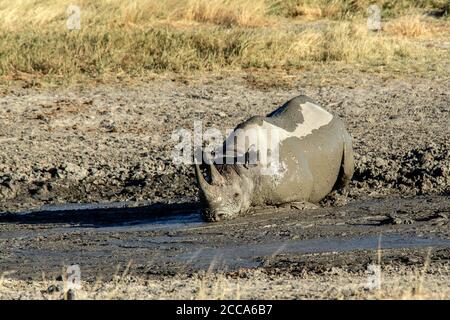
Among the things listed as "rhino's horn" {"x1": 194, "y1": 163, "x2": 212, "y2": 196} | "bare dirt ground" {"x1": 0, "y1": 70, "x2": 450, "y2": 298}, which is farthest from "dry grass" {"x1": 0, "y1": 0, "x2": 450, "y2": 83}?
"rhino's horn" {"x1": 194, "y1": 163, "x2": 212, "y2": 196}

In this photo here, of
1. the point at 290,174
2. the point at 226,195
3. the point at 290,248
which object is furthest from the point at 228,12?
the point at 290,248

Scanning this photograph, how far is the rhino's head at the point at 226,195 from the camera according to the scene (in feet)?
34.8

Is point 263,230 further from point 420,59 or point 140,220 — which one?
point 420,59

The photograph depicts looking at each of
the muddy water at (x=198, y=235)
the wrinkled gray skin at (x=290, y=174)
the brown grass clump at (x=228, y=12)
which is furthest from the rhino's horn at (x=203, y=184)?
the brown grass clump at (x=228, y=12)

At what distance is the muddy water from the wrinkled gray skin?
16 cm

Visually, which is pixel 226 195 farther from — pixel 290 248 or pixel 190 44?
pixel 190 44

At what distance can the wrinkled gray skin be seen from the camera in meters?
10.7

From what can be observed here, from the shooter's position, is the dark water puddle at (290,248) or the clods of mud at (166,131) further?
the clods of mud at (166,131)

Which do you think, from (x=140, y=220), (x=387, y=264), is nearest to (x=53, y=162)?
(x=140, y=220)

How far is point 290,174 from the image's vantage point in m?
10.9

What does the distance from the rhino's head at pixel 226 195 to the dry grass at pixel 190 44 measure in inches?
224

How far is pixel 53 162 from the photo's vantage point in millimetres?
13398

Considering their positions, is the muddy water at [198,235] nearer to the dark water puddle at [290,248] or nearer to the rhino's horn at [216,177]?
the dark water puddle at [290,248]
